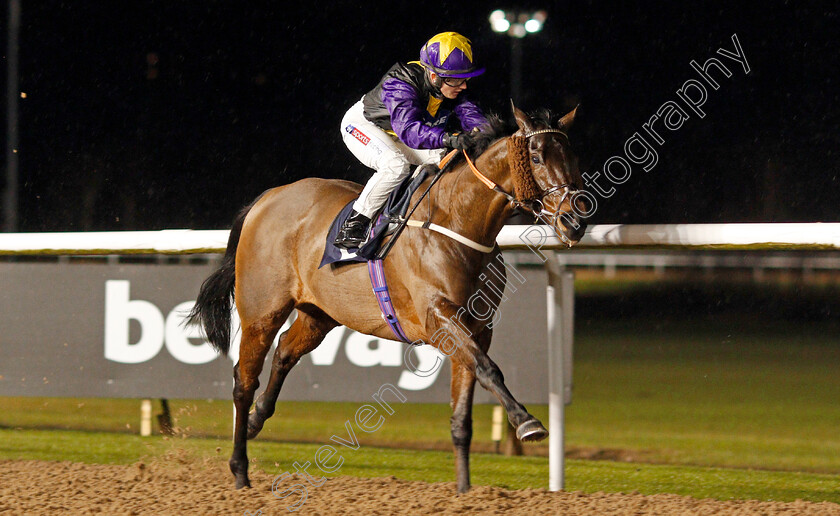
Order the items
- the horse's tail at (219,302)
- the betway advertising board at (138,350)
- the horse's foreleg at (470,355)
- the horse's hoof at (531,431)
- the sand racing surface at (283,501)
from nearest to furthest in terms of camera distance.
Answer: the horse's hoof at (531,431), the horse's foreleg at (470,355), the sand racing surface at (283,501), the horse's tail at (219,302), the betway advertising board at (138,350)

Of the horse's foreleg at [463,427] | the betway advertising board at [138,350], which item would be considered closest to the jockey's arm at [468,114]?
the horse's foreleg at [463,427]

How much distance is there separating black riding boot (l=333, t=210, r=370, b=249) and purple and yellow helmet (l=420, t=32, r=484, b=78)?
0.69m

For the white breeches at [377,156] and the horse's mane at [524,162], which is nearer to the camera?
the horse's mane at [524,162]

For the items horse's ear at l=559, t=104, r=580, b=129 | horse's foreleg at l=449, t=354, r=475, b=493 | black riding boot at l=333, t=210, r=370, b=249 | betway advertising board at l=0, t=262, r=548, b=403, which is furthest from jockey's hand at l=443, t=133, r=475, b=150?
betway advertising board at l=0, t=262, r=548, b=403

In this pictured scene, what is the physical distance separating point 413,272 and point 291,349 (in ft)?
3.44

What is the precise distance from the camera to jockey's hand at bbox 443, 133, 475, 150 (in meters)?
3.37

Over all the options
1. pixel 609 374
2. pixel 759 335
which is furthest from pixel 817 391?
pixel 759 335

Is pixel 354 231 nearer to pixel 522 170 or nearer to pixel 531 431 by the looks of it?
pixel 522 170

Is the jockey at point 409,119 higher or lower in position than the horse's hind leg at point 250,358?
higher

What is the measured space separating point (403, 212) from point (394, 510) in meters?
1.18

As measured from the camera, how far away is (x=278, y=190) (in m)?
4.27

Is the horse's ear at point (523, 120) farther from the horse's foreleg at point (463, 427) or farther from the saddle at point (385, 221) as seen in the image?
the horse's foreleg at point (463, 427)

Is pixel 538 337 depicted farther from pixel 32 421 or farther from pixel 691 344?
pixel 691 344

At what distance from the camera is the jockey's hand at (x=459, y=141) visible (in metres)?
3.37
